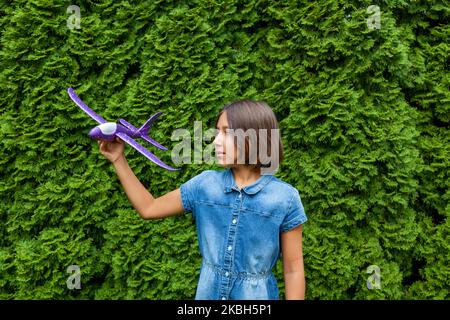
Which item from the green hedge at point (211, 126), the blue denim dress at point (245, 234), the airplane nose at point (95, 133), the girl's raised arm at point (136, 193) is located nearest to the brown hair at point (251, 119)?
the blue denim dress at point (245, 234)

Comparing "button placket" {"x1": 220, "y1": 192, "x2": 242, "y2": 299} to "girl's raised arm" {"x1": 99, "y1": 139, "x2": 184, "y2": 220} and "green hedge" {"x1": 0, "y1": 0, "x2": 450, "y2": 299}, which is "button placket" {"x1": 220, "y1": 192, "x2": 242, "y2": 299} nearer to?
"girl's raised arm" {"x1": 99, "y1": 139, "x2": 184, "y2": 220}

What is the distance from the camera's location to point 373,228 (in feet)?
11.8

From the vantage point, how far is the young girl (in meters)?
1.79

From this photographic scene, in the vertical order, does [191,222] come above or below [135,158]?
below

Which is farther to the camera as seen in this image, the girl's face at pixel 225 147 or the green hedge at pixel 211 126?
the green hedge at pixel 211 126

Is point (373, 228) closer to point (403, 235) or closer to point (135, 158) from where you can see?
point (403, 235)

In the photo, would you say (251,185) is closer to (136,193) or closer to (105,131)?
(136,193)

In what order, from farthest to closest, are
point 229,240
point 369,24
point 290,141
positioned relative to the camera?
point 290,141 → point 369,24 → point 229,240

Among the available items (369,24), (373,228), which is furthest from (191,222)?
(369,24)

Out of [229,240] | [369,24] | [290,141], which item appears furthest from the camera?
[290,141]

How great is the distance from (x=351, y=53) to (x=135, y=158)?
198 centimetres

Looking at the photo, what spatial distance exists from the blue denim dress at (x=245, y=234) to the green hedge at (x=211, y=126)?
172cm

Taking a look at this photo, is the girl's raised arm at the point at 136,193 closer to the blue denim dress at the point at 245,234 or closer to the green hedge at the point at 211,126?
the blue denim dress at the point at 245,234

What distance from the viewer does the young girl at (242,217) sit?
1.79 meters
